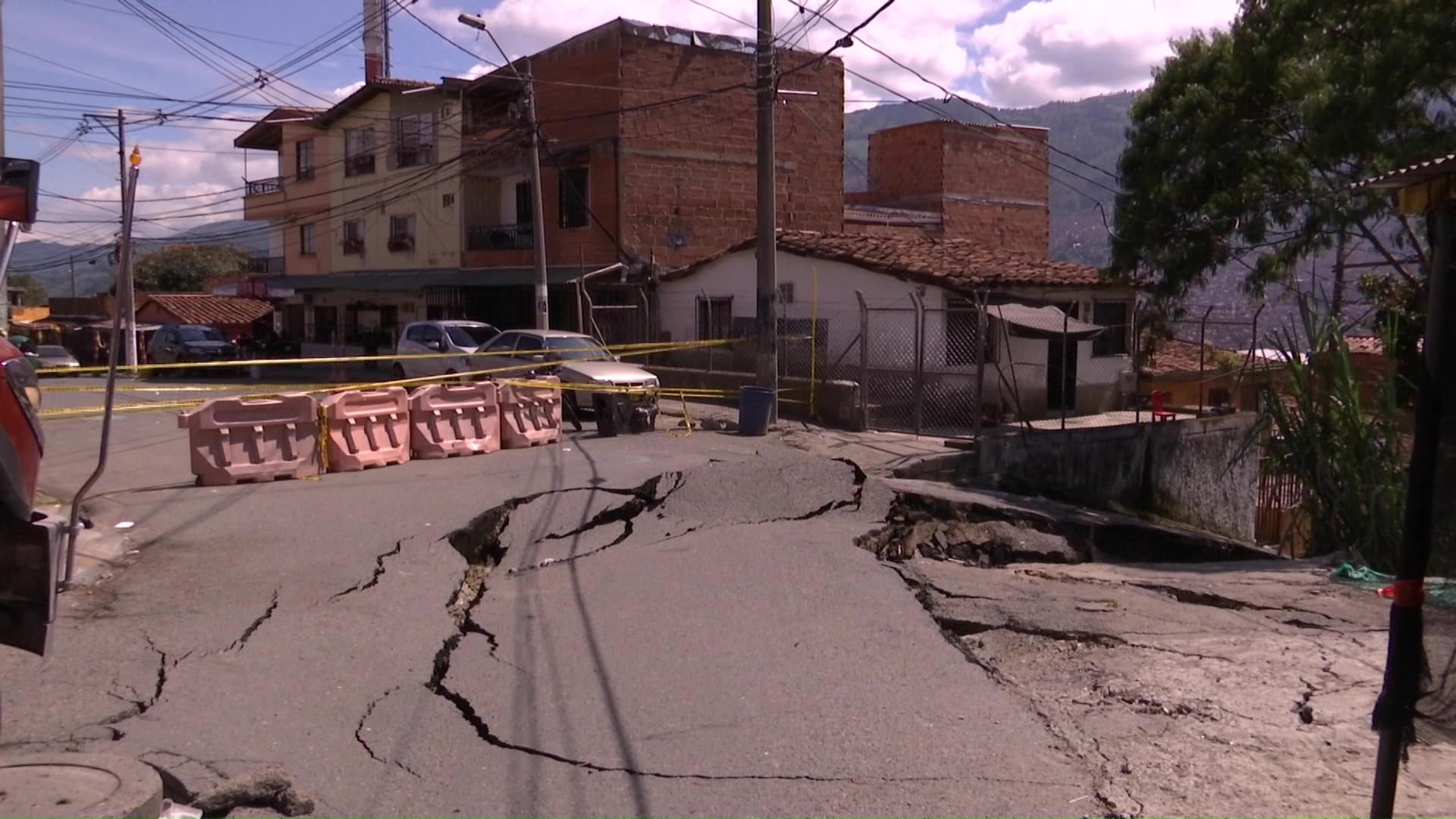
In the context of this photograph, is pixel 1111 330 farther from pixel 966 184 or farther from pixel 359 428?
pixel 359 428

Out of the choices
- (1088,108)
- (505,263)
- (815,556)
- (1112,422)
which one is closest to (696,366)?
(1112,422)

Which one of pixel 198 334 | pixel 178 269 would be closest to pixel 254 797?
pixel 198 334

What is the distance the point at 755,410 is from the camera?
1788 centimetres

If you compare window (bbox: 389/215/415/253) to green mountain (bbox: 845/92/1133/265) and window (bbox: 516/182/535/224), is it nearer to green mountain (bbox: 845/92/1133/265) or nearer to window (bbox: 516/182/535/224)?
window (bbox: 516/182/535/224)

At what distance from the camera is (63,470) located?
14.6m

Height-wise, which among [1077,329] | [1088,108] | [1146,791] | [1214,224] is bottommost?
[1146,791]

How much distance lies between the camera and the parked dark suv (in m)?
35.2

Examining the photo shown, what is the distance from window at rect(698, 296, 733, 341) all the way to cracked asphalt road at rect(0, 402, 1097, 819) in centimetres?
1481

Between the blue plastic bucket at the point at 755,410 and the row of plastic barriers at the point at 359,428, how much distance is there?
2.88 meters

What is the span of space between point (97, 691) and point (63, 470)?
9.13 meters

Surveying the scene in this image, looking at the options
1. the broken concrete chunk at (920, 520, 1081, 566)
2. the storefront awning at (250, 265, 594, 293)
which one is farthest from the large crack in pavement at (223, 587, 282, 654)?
the storefront awning at (250, 265, 594, 293)

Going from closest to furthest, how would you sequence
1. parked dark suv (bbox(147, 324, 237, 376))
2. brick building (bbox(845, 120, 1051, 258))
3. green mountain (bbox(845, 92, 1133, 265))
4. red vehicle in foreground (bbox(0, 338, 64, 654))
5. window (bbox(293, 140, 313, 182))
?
1. red vehicle in foreground (bbox(0, 338, 64, 654))
2. parked dark suv (bbox(147, 324, 237, 376))
3. brick building (bbox(845, 120, 1051, 258))
4. window (bbox(293, 140, 313, 182))
5. green mountain (bbox(845, 92, 1133, 265))

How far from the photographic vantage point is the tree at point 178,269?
2800 inches

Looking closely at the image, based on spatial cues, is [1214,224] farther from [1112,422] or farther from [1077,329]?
[1112,422]
